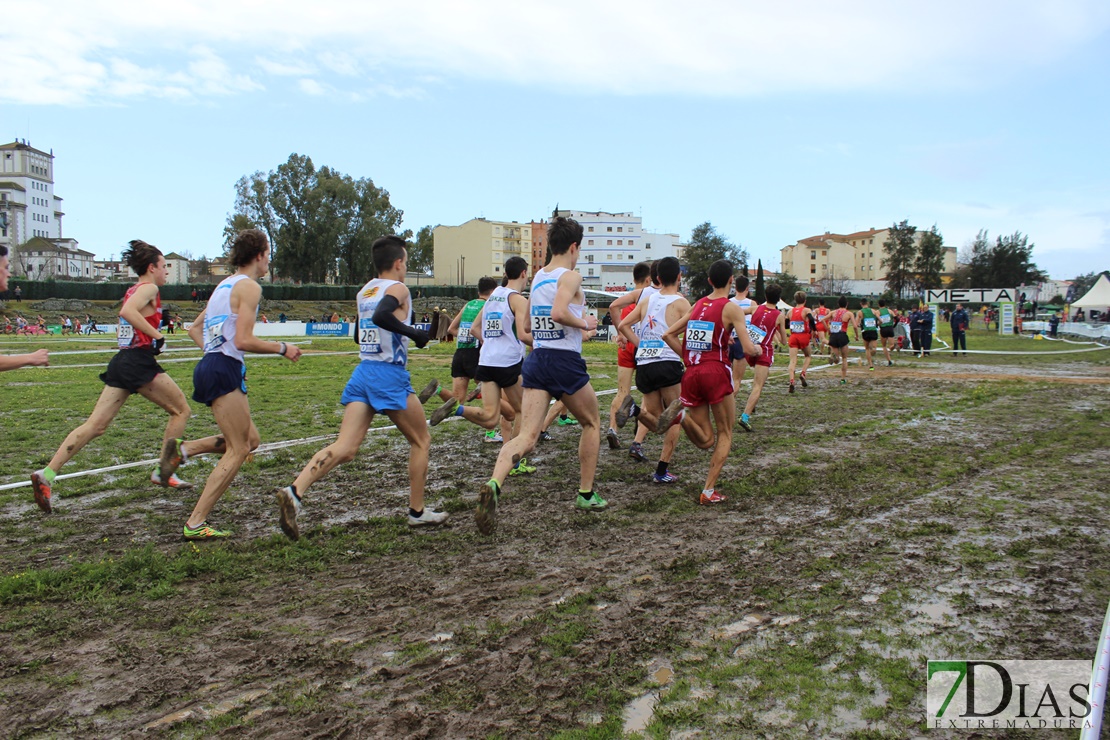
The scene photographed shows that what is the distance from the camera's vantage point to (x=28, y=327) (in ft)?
136

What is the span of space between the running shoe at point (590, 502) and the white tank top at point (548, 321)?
1271mm

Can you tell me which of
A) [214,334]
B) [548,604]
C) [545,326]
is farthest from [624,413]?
[214,334]

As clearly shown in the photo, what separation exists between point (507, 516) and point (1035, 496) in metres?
4.63

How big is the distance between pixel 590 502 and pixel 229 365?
2.99 m

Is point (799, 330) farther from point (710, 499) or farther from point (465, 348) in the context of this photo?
point (710, 499)

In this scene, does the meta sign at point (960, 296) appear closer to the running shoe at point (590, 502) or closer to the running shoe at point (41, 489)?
the running shoe at point (590, 502)

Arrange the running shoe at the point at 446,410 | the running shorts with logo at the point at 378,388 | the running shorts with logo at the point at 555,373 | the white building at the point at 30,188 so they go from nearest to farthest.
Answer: the running shorts with logo at the point at 378,388, the running shorts with logo at the point at 555,373, the running shoe at the point at 446,410, the white building at the point at 30,188

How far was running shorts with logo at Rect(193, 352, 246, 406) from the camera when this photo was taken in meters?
5.49

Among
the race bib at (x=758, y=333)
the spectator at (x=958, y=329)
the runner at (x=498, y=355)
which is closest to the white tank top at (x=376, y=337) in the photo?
the runner at (x=498, y=355)

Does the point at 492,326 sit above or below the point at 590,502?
above

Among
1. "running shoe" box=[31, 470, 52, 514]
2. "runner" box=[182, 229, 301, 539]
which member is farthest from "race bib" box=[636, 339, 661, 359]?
"running shoe" box=[31, 470, 52, 514]

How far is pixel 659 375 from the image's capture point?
7.86 meters

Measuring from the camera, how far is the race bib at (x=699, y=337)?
22.2 ft

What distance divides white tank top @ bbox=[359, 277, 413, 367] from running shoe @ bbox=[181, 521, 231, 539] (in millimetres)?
1636
